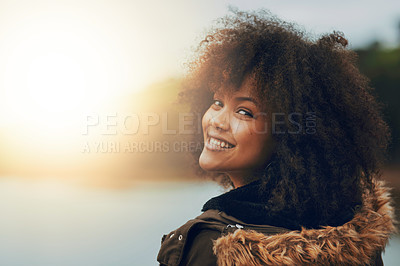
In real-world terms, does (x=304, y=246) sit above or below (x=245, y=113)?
below

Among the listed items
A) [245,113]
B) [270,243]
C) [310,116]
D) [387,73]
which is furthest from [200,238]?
[387,73]

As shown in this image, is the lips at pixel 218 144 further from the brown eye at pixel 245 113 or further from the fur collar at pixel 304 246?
the fur collar at pixel 304 246

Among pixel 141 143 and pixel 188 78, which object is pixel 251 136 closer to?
pixel 188 78

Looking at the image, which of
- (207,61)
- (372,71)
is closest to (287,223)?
(207,61)

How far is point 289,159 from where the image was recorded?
5.73 feet

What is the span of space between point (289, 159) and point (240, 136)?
0.22 metres

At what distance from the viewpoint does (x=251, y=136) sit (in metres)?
1.78

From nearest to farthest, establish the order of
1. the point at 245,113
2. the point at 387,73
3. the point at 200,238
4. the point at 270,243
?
the point at 270,243
the point at 200,238
the point at 245,113
the point at 387,73

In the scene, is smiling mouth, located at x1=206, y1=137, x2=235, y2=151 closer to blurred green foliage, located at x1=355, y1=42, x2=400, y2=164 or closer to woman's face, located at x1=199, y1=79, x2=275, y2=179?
woman's face, located at x1=199, y1=79, x2=275, y2=179

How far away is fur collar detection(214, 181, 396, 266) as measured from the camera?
155 centimetres

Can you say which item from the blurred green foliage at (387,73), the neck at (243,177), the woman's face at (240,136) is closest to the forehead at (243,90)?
the woman's face at (240,136)

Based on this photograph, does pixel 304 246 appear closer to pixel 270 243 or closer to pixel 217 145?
pixel 270 243

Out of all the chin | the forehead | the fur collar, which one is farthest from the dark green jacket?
the forehead

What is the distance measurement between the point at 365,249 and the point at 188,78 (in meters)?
1.22
